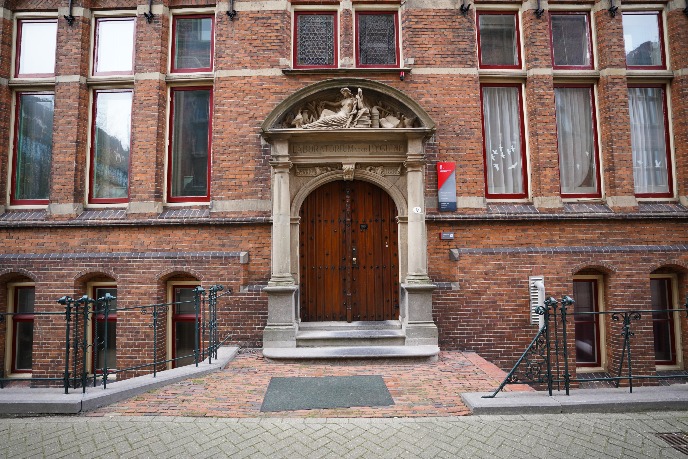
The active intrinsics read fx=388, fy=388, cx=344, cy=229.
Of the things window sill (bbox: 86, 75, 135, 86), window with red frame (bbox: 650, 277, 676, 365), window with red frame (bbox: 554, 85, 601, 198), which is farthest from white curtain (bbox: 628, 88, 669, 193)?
window sill (bbox: 86, 75, 135, 86)

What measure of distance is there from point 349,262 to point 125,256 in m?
4.35

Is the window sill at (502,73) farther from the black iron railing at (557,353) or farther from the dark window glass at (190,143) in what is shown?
the dark window glass at (190,143)

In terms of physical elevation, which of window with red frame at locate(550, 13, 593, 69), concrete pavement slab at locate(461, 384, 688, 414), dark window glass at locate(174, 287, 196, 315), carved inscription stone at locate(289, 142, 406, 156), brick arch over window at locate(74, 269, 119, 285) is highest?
window with red frame at locate(550, 13, 593, 69)

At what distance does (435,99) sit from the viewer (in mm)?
7812

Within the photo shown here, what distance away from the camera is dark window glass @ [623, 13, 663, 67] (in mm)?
8234

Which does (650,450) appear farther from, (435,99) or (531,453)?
(435,99)

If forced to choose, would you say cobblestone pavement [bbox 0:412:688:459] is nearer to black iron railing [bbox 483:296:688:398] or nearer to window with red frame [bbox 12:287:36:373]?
black iron railing [bbox 483:296:688:398]

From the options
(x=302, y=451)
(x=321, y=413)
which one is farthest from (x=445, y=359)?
(x=302, y=451)

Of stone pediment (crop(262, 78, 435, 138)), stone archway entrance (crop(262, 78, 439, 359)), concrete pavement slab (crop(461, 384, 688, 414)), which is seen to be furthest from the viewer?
stone pediment (crop(262, 78, 435, 138))

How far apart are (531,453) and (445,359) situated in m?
3.09

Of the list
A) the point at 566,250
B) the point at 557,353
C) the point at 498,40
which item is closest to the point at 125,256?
the point at 557,353

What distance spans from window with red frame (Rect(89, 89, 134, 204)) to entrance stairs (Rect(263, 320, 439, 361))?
15.5 ft

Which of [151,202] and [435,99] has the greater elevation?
[435,99]

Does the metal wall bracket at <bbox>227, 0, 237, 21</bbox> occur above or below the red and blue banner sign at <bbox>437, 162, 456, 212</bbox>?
above
